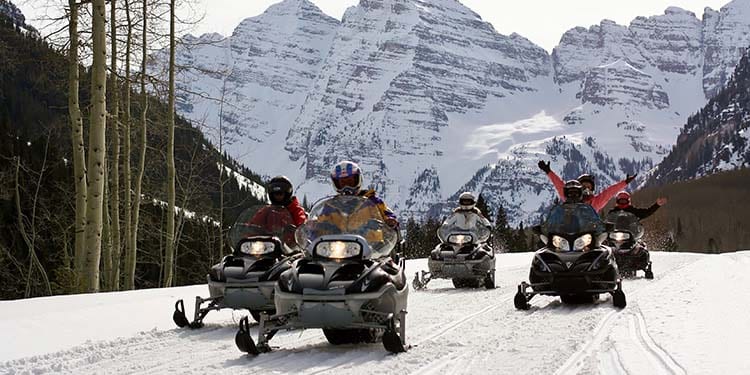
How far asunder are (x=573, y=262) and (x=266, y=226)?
4474 millimetres

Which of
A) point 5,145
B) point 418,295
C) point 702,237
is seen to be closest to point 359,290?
point 418,295

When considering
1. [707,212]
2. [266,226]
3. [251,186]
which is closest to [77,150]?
Result: [266,226]

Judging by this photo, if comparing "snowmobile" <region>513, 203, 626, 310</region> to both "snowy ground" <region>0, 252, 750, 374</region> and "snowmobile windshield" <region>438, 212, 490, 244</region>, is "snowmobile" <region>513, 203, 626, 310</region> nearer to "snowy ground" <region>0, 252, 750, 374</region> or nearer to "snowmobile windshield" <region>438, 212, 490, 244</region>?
"snowy ground" <region>0, 252, 750, 374</region>

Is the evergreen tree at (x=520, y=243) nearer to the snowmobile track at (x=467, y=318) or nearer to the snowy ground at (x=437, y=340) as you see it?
the snowmobile track at (x=467, y=318)

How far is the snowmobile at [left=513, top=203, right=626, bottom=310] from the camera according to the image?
11633mm

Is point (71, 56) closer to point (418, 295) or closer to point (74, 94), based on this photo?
point (74, 94)

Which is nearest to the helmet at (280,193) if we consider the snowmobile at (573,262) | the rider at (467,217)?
the snowmobile at (573,262)

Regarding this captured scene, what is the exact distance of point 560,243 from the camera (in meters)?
12.2

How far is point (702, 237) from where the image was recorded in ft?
493

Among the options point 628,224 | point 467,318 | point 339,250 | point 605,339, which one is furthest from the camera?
point 628,224

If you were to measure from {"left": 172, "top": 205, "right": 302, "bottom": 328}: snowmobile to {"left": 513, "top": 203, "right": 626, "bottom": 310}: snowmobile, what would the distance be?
12.0ft

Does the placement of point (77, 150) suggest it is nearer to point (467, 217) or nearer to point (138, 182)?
point (138, 182)

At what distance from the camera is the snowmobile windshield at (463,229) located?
16594 millimetres

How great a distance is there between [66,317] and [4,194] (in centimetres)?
1654
